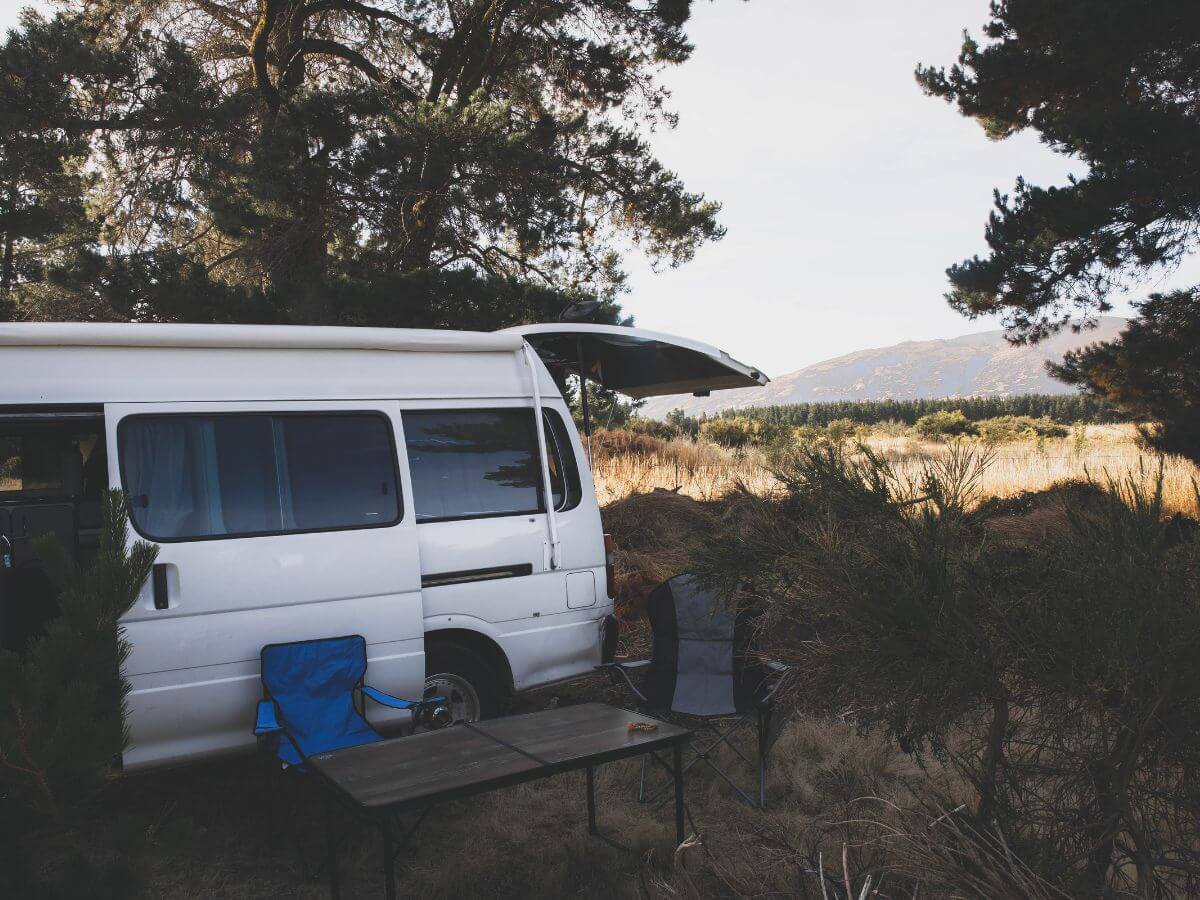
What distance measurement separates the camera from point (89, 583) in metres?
2.06

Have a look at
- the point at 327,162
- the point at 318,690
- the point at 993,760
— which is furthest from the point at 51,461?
the point at 327,162

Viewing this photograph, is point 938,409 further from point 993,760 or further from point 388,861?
point 993,760

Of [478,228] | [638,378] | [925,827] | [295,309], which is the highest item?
[478,228]

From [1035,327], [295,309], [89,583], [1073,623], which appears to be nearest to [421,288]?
[295,309]

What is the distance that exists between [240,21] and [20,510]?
1098 cm

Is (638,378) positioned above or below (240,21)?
below

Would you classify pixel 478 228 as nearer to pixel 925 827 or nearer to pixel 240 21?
pixel 240 21

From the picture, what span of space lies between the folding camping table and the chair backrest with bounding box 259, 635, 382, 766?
47 cm

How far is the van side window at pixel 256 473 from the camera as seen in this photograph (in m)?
3.90

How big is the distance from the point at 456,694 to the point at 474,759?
1.30 meters

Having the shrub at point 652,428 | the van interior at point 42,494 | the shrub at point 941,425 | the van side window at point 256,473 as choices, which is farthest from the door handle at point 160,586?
the shrub at point 941,425

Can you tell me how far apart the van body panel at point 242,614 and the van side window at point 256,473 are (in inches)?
2.1

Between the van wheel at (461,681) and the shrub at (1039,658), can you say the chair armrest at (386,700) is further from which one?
the shrub at (1039,658)

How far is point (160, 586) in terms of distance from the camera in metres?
3.75
